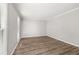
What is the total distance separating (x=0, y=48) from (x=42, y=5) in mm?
876

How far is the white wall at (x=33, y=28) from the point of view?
144cm

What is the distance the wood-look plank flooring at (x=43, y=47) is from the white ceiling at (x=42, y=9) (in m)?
0.34

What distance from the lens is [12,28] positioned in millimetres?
1397

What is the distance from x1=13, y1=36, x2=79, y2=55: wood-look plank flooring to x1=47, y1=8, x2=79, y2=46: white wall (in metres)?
0.09

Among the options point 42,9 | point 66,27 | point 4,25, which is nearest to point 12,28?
point 4,25

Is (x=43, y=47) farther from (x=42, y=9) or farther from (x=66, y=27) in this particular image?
(x=42, y=9)

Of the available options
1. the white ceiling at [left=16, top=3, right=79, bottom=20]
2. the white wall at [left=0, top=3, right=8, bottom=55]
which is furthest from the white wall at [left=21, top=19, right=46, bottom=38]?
the white wall at [left=0, top=3, right=8, bottom=55]

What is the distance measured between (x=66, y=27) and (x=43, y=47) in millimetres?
466

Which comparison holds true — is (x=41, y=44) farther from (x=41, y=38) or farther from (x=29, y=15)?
(x=29, y=15)

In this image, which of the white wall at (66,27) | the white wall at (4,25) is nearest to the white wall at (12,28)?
the white wall at (4,25)

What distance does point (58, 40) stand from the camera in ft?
4.78

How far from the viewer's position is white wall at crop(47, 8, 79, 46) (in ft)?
4.58

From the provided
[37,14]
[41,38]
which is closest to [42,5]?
[37,14]
